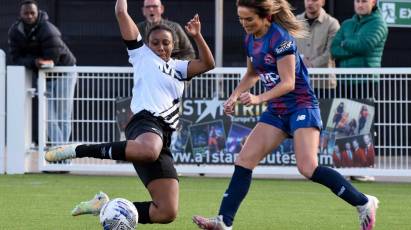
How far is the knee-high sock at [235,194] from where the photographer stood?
8625 millimetres

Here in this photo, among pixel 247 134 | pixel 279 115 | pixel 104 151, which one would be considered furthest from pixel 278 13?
pixel 247 134

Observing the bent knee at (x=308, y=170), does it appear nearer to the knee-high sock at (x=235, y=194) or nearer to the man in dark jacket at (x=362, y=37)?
the knee-high sock at (x=235, y=194)

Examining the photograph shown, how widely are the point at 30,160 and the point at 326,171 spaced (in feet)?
22.6

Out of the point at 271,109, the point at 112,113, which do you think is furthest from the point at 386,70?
the point at 271,109

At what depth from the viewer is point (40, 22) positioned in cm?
1451

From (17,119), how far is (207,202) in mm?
4048

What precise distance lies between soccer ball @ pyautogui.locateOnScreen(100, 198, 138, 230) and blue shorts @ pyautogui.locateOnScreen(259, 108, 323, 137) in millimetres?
1316

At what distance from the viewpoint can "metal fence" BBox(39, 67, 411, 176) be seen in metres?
14.0

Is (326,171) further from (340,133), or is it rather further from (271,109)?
(340,133)

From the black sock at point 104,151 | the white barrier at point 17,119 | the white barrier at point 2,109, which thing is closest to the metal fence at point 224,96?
the white barrier at point 17,119

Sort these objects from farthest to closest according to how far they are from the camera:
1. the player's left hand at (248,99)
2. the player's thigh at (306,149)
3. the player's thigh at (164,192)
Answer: the player's thigh at (306,149), the player's thigh at (164,192), the player's left hand at (248,99)

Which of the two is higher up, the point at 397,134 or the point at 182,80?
the point at 182,80

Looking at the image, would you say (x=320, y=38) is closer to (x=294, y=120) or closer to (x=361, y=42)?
(x=361, y=42)

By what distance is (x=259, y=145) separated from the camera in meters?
8.70
